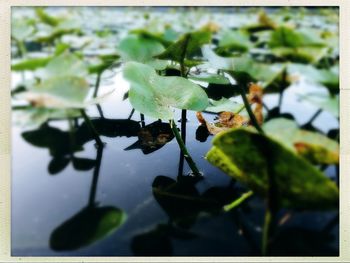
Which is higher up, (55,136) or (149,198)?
(55,136)

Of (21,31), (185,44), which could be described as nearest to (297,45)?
(185,44)

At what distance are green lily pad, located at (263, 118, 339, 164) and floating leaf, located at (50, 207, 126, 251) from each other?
1.09 ft

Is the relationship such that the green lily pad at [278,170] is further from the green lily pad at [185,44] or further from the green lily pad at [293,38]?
the green lily pad at [185,44]

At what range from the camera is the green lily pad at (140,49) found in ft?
3.41

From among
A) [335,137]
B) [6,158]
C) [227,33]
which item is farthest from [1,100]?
[335,137]

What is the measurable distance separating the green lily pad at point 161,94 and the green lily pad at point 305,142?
1.14ft

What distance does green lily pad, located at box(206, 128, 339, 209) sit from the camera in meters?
0.54

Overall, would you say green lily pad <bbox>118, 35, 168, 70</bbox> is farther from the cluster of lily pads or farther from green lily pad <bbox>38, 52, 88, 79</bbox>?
green lily pad <bbox>38, 52, 88, 79</bbox>

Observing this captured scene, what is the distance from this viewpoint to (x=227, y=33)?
1064 mm

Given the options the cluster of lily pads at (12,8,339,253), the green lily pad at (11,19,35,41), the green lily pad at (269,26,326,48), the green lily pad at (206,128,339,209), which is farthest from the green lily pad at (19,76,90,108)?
the green lily pad at (11,19,35,41)

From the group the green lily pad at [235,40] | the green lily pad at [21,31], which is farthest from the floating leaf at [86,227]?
the green lily pad at [21,31]

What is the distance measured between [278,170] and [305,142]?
7 centimetres

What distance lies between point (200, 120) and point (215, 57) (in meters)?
0.19

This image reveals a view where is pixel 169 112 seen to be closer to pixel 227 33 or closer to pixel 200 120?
pixel 200 120
